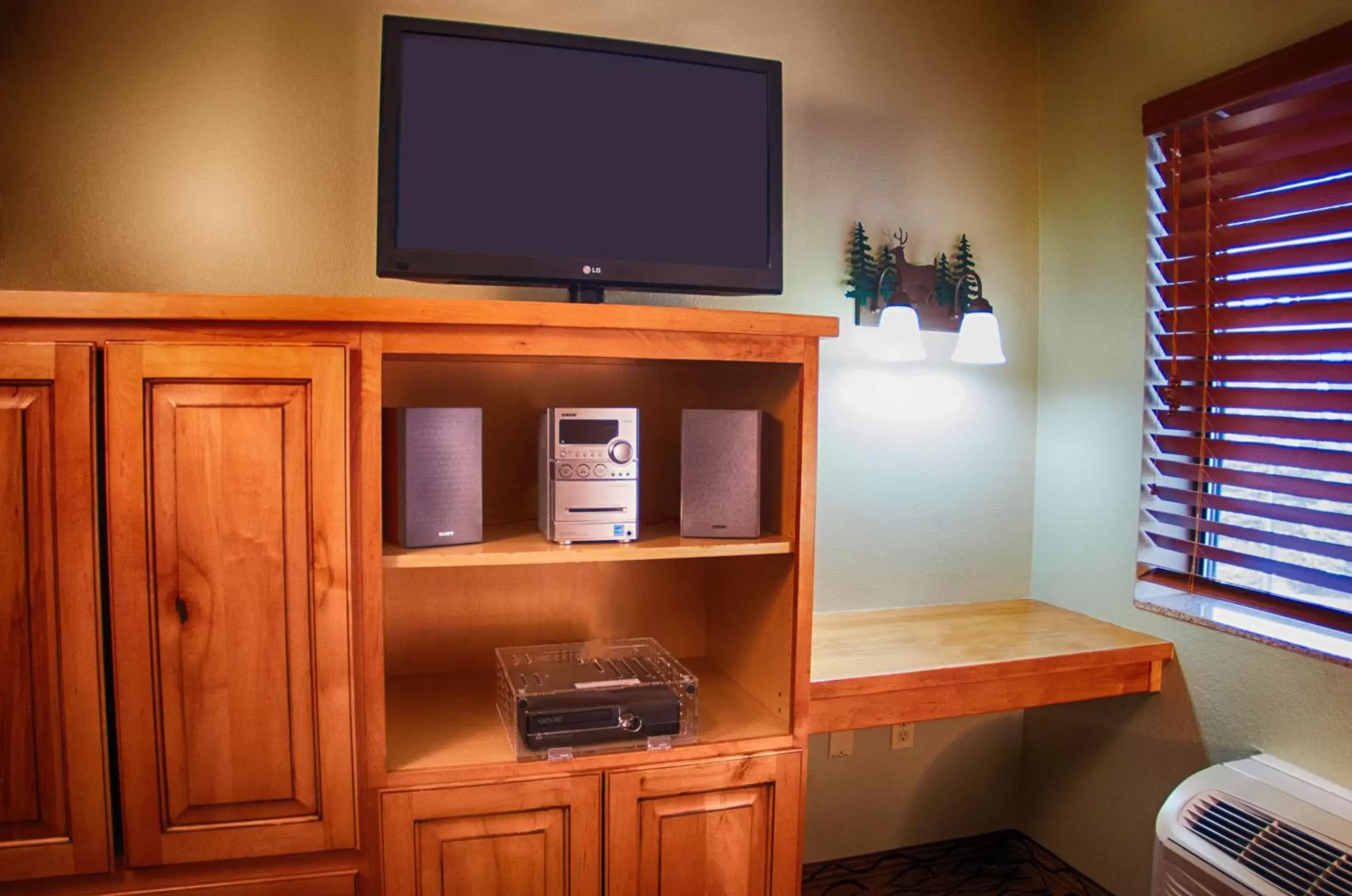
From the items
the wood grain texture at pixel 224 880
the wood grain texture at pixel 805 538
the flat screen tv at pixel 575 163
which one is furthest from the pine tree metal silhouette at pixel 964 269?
the wood grain texture at pixel 224 880

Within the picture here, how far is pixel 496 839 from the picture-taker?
143cm

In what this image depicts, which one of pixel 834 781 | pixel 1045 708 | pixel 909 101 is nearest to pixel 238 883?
pixel 834 781

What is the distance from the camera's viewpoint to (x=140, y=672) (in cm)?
129

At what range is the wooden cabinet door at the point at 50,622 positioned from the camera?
48.8 inches

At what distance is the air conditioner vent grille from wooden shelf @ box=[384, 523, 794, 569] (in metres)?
0.92

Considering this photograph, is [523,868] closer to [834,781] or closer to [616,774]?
[616,774]

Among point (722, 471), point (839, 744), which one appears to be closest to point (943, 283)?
point (722, 471)

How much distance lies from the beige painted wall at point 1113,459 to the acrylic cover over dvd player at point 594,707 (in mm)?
1194

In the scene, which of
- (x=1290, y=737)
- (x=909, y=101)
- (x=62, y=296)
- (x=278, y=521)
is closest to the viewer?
(x=62, y=296)

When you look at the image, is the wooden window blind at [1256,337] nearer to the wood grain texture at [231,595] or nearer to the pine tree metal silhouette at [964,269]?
the pine tree metal silhouette at [964,269]

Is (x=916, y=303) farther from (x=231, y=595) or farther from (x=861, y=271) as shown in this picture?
(x=231, y=595)

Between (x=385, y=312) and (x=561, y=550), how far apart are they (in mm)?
498

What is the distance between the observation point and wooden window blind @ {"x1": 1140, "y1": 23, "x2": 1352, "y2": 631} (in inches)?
63.5

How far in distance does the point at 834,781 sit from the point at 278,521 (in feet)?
5.10
